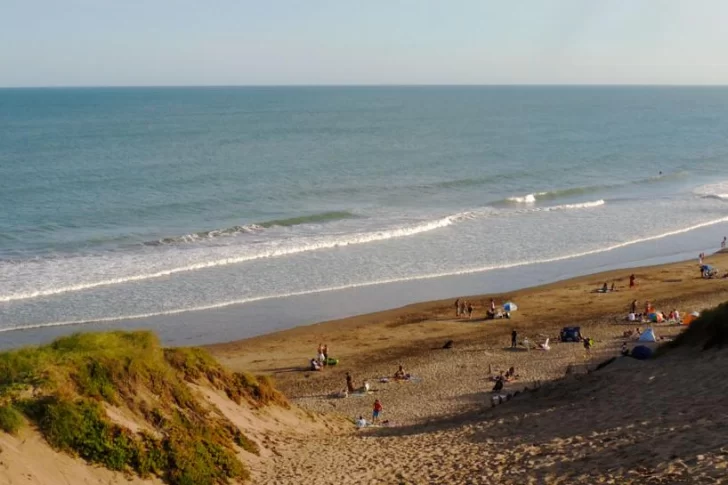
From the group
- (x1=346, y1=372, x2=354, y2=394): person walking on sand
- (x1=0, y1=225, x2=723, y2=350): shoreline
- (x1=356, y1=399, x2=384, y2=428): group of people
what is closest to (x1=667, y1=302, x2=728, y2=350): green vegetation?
(x1=356, y1=399, x2=384, y2=428): group of people

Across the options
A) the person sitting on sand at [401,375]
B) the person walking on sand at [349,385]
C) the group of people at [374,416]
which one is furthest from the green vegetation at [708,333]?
the person walking on sand at [349,385]

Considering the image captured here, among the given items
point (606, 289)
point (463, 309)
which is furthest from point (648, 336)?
point (606, 289)

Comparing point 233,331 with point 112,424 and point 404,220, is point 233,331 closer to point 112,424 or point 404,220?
point 112,424

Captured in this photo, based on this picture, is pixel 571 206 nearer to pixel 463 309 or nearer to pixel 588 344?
pixel 463 309

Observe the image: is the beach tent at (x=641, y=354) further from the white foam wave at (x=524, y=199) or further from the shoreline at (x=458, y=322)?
the white foam wave at (x=524, y=199)

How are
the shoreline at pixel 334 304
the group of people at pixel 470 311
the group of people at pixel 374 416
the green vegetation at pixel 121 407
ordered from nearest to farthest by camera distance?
1. the green vegetation at pixel 121 407
2. the group of people at pixel 374 416
3. the shoreline at pixel 334 304
4. the group of people at pixel 470 311

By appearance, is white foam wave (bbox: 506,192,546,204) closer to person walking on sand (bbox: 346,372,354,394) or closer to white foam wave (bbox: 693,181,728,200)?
white foam wave (bbox: 693,181,728,200)
